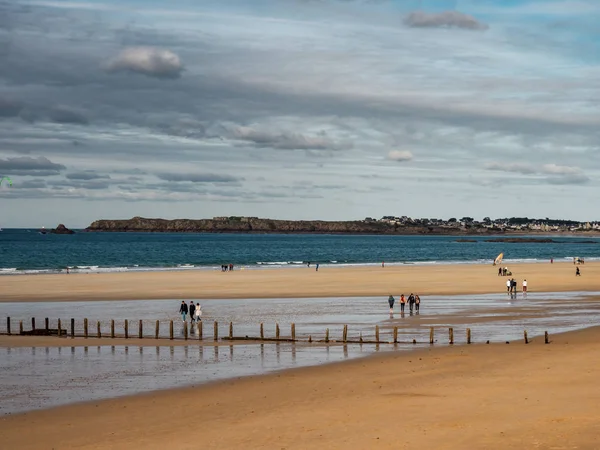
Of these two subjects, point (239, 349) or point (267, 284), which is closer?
point (239, 349)

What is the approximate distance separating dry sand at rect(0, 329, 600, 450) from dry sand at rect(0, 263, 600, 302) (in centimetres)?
4260

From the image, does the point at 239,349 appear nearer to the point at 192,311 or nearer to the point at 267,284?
the point at 192,311

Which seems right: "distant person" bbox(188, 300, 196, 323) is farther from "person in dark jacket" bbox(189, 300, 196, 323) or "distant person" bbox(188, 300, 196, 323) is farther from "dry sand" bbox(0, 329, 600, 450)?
"dry sand" bbox(0, 329, 600, 450)

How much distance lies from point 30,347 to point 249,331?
12244 mm

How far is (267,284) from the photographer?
3497 inches

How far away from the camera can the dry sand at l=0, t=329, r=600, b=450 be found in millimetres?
20922

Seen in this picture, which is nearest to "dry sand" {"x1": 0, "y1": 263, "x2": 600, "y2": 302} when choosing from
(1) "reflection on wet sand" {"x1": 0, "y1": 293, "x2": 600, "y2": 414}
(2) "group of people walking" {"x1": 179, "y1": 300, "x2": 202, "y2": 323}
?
(1) "reflection on wet sand" {"x1": 0, "y1": 293, "x2": 600, "y2": 414}

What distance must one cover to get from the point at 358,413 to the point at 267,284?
64.9 metres

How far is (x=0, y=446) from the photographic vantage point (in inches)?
842

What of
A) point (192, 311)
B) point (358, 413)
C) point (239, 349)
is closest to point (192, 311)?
point (192, 311)

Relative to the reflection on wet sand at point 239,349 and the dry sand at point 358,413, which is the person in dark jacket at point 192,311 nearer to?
the reflection on wet sand at point 239,349

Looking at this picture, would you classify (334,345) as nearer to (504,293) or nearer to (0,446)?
(0,446)

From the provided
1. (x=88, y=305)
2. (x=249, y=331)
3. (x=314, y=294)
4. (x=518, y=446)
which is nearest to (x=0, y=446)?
(x=518, y=446)

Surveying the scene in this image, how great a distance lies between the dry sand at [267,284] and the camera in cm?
7494
